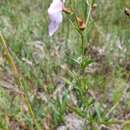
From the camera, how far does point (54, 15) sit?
1584mm

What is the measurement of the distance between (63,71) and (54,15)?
1024 mm

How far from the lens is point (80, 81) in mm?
1916

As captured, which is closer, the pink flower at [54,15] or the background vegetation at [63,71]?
the pink flower at [54,15]

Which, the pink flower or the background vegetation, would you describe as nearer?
the pink flower

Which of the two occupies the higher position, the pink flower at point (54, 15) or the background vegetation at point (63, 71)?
the pink flower at point (54, 15)

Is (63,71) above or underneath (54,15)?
underneath

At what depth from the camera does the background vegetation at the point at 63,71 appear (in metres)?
2.29

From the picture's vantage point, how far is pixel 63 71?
2.59 metres

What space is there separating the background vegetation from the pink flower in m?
0.38

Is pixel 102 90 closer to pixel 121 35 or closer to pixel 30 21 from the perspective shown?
pixel 121 35

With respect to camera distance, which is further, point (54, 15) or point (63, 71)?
point (63, 71)

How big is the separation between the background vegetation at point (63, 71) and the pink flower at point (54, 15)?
377 millimetres

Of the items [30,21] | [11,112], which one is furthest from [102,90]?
[30,21]

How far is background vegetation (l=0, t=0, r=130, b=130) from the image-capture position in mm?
2289
